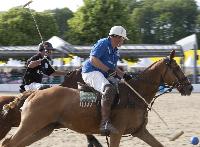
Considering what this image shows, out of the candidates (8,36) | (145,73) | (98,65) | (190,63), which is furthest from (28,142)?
(8,36)

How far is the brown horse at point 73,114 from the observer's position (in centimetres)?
845

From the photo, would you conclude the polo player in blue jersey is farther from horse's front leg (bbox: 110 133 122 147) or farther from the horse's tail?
the horse's tail

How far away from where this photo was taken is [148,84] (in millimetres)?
9047

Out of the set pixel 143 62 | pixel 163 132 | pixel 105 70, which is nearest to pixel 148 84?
pixel 105 70

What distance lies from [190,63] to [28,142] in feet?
120

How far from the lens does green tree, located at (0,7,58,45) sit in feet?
181

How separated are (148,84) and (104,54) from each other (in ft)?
3.27

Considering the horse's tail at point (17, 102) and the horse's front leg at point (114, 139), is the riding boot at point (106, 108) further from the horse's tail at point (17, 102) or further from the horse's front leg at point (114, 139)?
the horse's tail at point (17, 102)

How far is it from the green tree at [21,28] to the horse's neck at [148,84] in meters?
46.6

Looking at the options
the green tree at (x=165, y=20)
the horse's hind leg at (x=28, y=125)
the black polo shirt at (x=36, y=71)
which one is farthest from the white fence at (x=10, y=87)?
the green tree at (x=165, y=20)

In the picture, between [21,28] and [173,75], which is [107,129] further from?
[21,28]

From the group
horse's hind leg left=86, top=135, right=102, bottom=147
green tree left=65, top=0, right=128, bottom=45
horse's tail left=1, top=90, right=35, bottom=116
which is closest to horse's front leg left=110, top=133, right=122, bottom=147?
horse's hind leg left=86, top=135, right=102, bottom=147

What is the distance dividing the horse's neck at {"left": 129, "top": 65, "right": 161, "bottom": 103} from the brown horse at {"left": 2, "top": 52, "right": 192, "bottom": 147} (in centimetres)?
6

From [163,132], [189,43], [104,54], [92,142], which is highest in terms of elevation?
[104,54]
